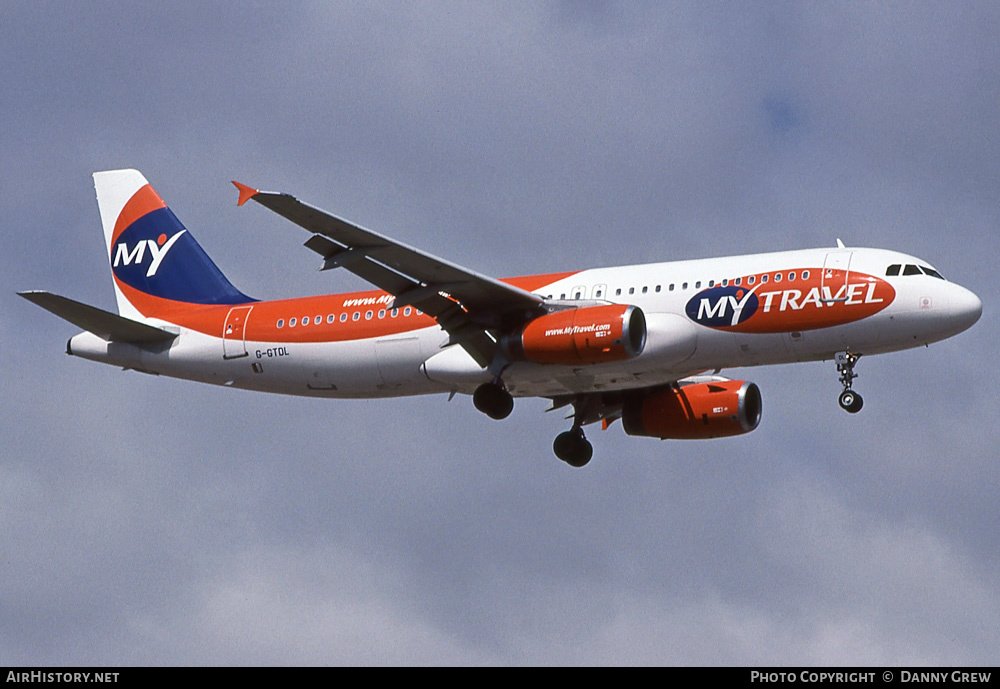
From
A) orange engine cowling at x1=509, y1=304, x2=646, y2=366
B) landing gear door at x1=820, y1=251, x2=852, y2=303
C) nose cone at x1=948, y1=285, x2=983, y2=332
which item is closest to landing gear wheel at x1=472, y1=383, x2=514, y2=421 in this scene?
orange engine cowling at x1=509, y1=304, x2=646, y2=366

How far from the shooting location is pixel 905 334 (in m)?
37.6

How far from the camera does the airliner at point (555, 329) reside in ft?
124

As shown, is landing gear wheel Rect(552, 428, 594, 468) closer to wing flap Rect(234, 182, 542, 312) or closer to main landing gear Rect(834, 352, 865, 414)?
wing flap Rect(234, 182, 542, 312)

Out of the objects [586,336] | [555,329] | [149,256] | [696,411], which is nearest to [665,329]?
[586,336]

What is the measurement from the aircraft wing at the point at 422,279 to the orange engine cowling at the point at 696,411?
19.3ft

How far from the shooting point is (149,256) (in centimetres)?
4812

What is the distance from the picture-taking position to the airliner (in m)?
37.7

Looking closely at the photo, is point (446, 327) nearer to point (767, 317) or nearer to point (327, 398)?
point (327, 398)

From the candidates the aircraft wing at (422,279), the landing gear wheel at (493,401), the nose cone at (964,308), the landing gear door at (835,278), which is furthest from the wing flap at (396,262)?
the nose cone at (964,308)

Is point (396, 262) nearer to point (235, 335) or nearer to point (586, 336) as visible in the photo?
point (586, 336)

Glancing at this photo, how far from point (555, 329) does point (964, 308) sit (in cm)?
984

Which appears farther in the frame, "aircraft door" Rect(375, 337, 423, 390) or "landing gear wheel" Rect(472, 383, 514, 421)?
"aircraft door" Rect(375, 337, 423, 390)

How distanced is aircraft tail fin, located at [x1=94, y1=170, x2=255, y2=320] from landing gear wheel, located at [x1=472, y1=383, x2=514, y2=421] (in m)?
9.57
